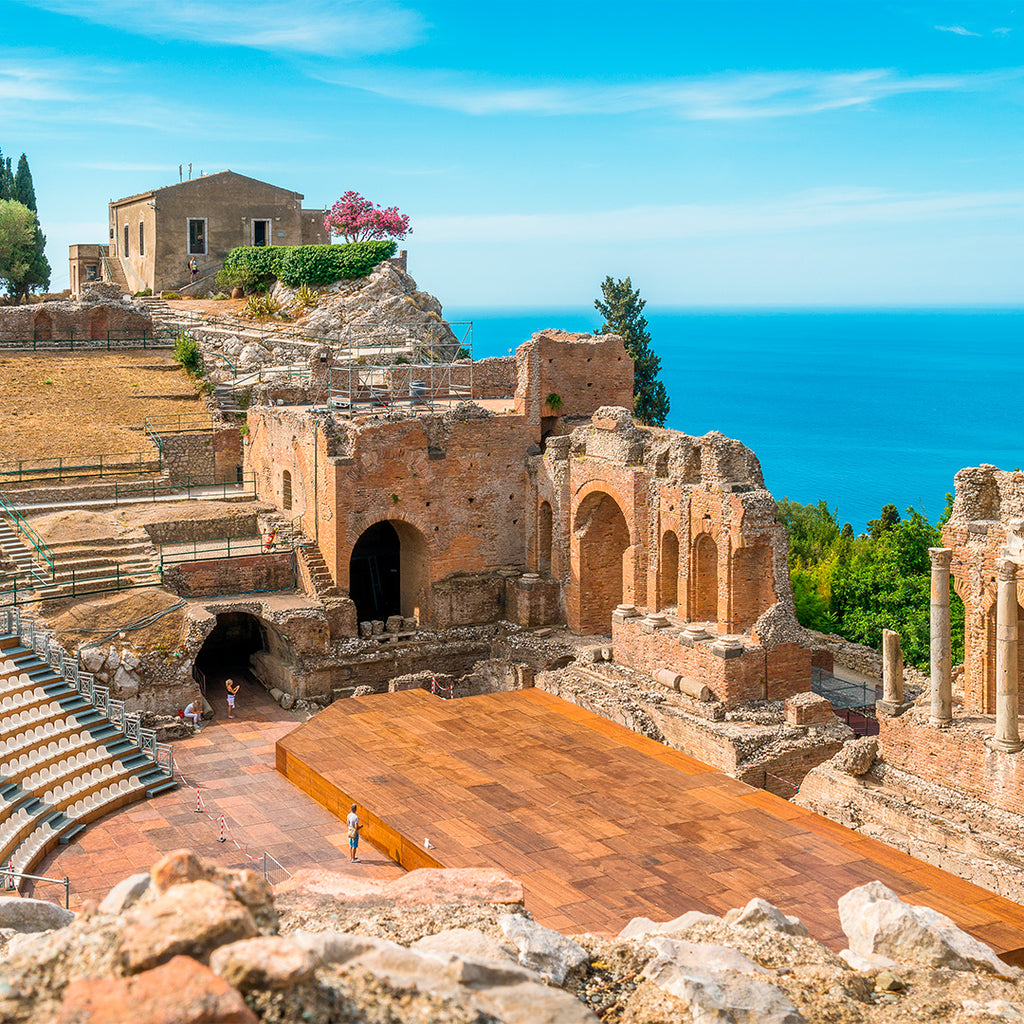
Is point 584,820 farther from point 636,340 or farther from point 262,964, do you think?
point 636,340

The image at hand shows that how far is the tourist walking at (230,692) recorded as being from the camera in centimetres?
2827

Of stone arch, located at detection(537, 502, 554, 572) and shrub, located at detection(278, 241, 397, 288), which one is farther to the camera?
shrub, located at detection(278, 241, 397, 288)

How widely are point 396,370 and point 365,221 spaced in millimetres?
15698

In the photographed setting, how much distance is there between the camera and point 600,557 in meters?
30.9

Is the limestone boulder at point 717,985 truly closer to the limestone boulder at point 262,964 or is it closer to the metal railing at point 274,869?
the limestone boulder at point 262,964

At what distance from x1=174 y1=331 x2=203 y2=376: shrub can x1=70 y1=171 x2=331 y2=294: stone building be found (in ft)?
35.6

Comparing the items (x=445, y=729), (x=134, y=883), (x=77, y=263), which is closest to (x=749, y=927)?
(x=134, y=883)

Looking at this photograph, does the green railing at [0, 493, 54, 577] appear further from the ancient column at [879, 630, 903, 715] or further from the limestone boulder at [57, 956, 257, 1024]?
the limestone boulder at [57, 956, 257, 1024]

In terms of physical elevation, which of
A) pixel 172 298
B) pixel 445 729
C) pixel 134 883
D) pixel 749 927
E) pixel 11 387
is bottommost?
pixel 445 729

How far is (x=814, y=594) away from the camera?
113ft


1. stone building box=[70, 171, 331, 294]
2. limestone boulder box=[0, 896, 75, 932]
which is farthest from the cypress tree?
limestone boulder box=[0, 896, 75, 932]

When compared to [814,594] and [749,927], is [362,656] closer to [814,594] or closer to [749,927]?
[814,594]

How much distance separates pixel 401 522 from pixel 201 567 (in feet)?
16.7

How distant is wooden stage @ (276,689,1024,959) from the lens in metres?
17.5
